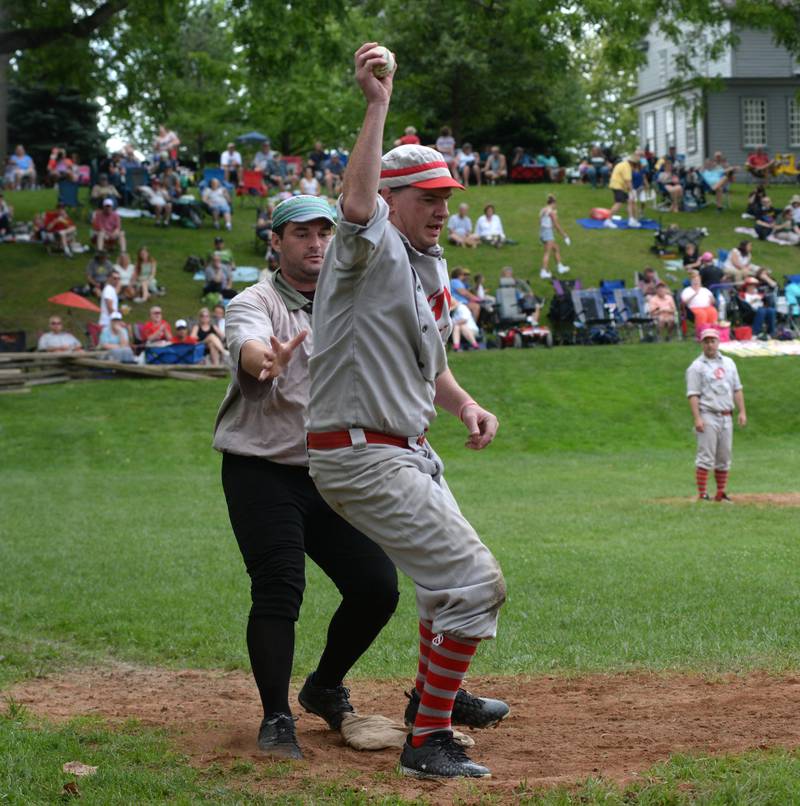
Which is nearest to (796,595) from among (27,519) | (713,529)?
(713,529)

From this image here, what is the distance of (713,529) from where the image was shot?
1357 centimetres

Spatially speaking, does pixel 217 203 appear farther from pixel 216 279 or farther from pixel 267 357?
pixel 267 357

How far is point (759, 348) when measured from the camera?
29.1 m

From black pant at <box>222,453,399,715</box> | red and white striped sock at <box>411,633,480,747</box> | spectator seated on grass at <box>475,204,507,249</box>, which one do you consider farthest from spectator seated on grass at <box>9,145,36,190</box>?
red and white striped sock at <box>411,633,480,747</box>

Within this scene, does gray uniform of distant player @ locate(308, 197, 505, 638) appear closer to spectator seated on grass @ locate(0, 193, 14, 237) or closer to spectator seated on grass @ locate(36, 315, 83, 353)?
spectator seated on grass @ locate(36, 315, 83, 353)

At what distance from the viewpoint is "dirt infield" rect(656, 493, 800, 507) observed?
1559cm

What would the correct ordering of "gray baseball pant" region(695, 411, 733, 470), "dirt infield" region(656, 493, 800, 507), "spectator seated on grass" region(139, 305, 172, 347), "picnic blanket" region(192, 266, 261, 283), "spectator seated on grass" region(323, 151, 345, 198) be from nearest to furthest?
"dirt infield" region(656, 493, 800, 507) < "gray baseball pant" region(695, 411, 733, 470) < "spectator seated on grass" region(139, 305, 172, 347) < "picnic blanket" region(192, 266, 261, 283) < "spectator seated on grass" region(323, 151, 345, 198)

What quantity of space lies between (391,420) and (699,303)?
25.8m

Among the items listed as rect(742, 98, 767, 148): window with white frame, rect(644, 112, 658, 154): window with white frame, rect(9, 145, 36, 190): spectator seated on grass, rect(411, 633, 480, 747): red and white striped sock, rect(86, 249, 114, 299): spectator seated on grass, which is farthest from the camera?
rect(644, 112, 658, 154): window with white frame

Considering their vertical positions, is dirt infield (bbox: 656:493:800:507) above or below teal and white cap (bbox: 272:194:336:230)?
below

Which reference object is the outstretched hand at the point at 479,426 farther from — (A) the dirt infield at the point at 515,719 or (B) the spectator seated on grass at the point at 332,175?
(B) the spectator seated on grass at the point at 332,175

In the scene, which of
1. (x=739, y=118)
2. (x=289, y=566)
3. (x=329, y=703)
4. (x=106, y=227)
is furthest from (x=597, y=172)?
(x=289, y=566)

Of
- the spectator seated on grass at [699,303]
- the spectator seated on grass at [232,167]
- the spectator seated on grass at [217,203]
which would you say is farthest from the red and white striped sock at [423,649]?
the spectator seated on grass at [232,167]

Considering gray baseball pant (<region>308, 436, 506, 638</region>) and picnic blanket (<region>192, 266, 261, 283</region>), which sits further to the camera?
picnic blanket (<region>192, 266, 261, 283</region>)
